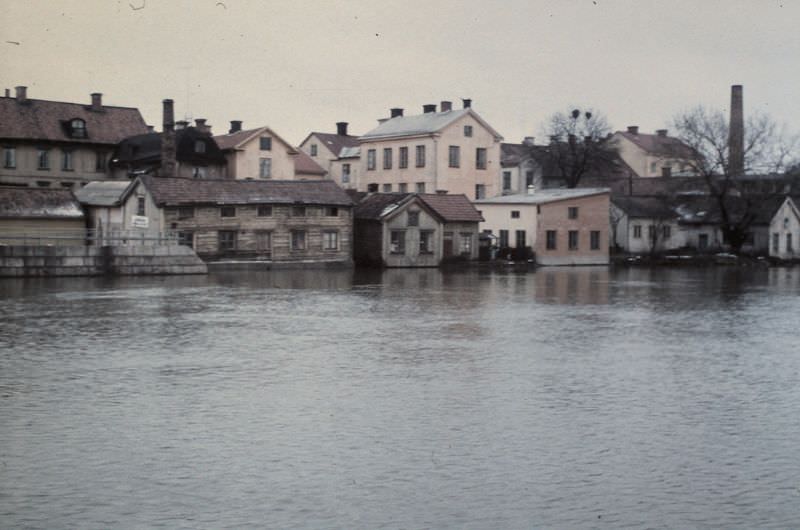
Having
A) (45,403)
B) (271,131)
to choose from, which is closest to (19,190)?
(271,131)

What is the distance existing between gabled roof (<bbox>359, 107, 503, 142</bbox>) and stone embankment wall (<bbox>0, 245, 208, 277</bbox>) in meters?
30.2

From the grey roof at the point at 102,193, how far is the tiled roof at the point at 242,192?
11.9 ft

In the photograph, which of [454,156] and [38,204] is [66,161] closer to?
[38,204]

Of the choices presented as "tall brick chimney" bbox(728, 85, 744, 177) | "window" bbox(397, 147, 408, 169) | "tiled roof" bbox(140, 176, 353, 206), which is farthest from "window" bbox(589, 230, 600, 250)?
"tiled roof" bbox(140, 176, 353, 206)

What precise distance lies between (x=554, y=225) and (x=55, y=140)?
33734mm

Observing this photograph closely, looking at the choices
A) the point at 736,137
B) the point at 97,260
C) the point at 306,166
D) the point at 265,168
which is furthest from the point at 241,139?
the point at 736,137

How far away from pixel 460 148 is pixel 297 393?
66724 mm

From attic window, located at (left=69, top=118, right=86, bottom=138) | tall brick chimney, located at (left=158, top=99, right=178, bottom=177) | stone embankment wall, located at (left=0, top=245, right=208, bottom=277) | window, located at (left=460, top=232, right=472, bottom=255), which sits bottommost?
stone embankment wall, located at (left=0, top=245, right=208, bottom=277)

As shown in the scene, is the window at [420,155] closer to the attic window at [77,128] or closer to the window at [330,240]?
the window at [330,240]

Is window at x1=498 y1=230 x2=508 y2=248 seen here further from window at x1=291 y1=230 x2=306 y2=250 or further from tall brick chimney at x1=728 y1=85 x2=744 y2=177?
tall brick chimney at x1=728 y1=85 x2=744 y2=177

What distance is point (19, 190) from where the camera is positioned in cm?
6050

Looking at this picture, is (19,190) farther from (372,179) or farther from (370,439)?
(370,439)

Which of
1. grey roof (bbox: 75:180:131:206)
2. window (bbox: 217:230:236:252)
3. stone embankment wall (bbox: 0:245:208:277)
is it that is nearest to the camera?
stone embankment wall (bbox: 0:245:208:277)

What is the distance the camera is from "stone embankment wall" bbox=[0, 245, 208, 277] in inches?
1971
